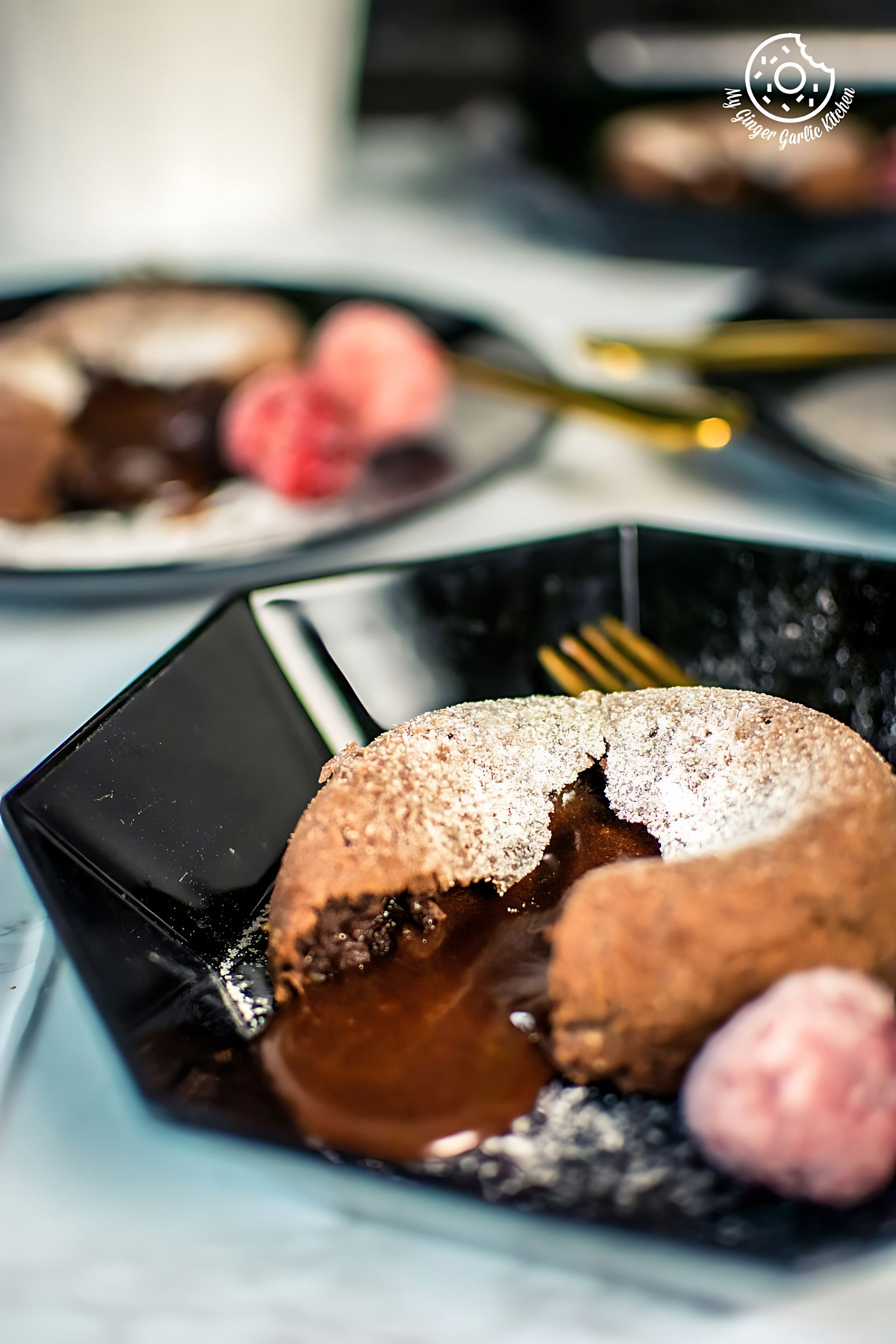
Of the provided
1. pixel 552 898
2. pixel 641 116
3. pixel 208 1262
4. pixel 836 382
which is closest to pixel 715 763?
pixel 552 898

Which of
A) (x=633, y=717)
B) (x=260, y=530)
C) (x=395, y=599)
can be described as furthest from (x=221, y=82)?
(x=633, y=717)

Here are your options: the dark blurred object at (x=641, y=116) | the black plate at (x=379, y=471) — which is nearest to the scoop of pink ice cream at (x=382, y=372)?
the black plate at (x=379, y=471)

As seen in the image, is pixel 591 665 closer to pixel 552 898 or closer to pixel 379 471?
pixel 552 898

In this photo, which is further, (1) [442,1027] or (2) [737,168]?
(2) [737,168]

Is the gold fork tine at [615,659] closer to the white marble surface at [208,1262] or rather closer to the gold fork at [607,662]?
the gold fork at [607,662]

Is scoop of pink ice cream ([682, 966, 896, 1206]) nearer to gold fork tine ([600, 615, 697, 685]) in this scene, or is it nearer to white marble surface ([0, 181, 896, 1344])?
white marble surface ([0, 181, 896, 1344])

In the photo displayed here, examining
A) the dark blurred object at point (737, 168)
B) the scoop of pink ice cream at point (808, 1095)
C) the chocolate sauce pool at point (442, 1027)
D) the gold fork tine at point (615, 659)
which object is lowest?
the chocolate sauce pool at point (442, 1027)

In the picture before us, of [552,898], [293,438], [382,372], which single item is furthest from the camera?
[382,372]
